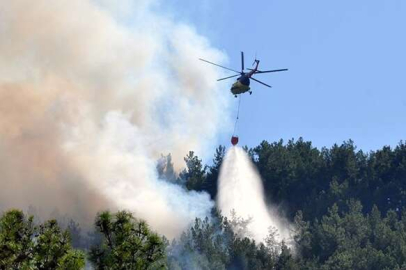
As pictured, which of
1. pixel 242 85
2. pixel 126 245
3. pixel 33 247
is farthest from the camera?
pixel 242 85

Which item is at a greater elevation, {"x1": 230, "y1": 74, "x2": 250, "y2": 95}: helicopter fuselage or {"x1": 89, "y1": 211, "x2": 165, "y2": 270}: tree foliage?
{"x1": 230, "y1": 74, "x2": 250, "y2": 95}: helicopter fuselage

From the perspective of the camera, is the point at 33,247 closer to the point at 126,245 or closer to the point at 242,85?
the point at 126,245

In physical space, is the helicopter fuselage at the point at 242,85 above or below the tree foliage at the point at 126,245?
above

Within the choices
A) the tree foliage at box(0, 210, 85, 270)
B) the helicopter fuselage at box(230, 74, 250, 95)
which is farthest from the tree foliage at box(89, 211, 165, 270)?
the helicopter fuselage at box(230, 74, 250, 95)

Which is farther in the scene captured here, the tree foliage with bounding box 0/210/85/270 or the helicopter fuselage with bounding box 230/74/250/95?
the helicopter fuselage with bounding box 230/74/250/95

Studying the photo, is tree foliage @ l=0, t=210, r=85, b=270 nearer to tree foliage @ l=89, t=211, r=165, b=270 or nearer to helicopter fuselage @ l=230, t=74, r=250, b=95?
tree foliage @ l=89, t=211, r=165, b=270

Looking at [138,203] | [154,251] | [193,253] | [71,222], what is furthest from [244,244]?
[154,251]

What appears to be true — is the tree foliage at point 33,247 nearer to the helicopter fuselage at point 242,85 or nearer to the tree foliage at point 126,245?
the tree foliage at point 126,245

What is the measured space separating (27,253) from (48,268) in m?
1.70

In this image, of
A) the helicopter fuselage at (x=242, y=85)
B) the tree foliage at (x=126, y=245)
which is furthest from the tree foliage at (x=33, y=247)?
the helicopter fuselage at (x=242, y=85)

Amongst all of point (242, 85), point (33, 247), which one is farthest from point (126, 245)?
point (242, 85)

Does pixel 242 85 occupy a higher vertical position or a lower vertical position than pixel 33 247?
higher

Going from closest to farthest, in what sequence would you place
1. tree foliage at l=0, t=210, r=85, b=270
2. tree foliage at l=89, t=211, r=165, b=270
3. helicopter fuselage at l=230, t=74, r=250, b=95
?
tree foliage at l=0, t=210, r=85, b=270 < tree foliage at l=89, t=211, r=165, b=270 < helicopter fuselage at l=230, t=74, r=250, b=95

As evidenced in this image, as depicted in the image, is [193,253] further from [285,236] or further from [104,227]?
[104,227]
